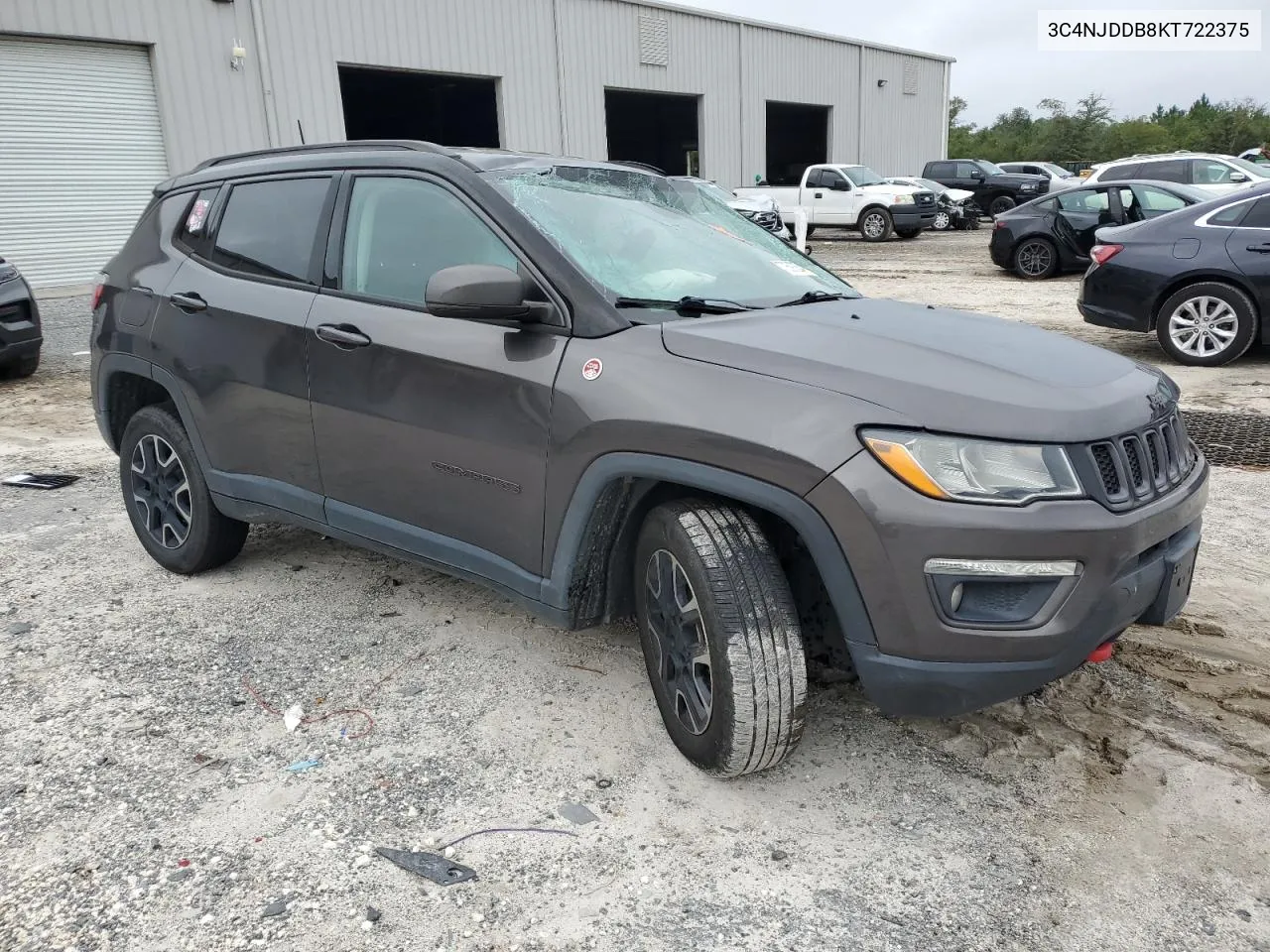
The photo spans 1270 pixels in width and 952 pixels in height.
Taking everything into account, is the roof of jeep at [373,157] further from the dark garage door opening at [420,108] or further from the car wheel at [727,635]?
the dark garage door opening at [420,108]

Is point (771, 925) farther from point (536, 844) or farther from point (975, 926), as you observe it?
point (536, 844)

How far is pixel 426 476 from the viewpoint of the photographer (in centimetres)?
314

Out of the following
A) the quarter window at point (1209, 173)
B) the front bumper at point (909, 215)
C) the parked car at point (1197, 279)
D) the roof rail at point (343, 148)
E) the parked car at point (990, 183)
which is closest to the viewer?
the roof rail at point (343, 148)

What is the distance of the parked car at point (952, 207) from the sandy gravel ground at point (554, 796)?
23594mm

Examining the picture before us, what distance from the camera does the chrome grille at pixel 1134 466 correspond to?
231cm

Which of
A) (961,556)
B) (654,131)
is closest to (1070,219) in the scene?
(961,556)

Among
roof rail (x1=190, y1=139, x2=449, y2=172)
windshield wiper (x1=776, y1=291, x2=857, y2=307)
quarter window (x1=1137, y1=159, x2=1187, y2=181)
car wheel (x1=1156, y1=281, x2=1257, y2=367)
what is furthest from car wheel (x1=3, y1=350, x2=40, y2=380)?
quarter window (x1=1137, y1=159, x2=1187, y2=181)

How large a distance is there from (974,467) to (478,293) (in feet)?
4.49

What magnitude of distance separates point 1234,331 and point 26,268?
1635 cm

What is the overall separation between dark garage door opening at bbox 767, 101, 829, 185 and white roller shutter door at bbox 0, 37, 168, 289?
63.7ft

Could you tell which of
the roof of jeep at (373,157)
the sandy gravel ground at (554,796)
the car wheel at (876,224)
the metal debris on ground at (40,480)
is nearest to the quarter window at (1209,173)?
the car wheel at (876,224)

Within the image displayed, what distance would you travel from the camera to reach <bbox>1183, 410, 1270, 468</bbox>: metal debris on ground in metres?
5.64

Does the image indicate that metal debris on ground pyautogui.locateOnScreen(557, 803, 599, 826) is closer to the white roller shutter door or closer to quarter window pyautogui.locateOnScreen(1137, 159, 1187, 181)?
the white roller shutter door

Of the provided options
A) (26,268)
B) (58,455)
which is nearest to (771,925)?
(58,455)
